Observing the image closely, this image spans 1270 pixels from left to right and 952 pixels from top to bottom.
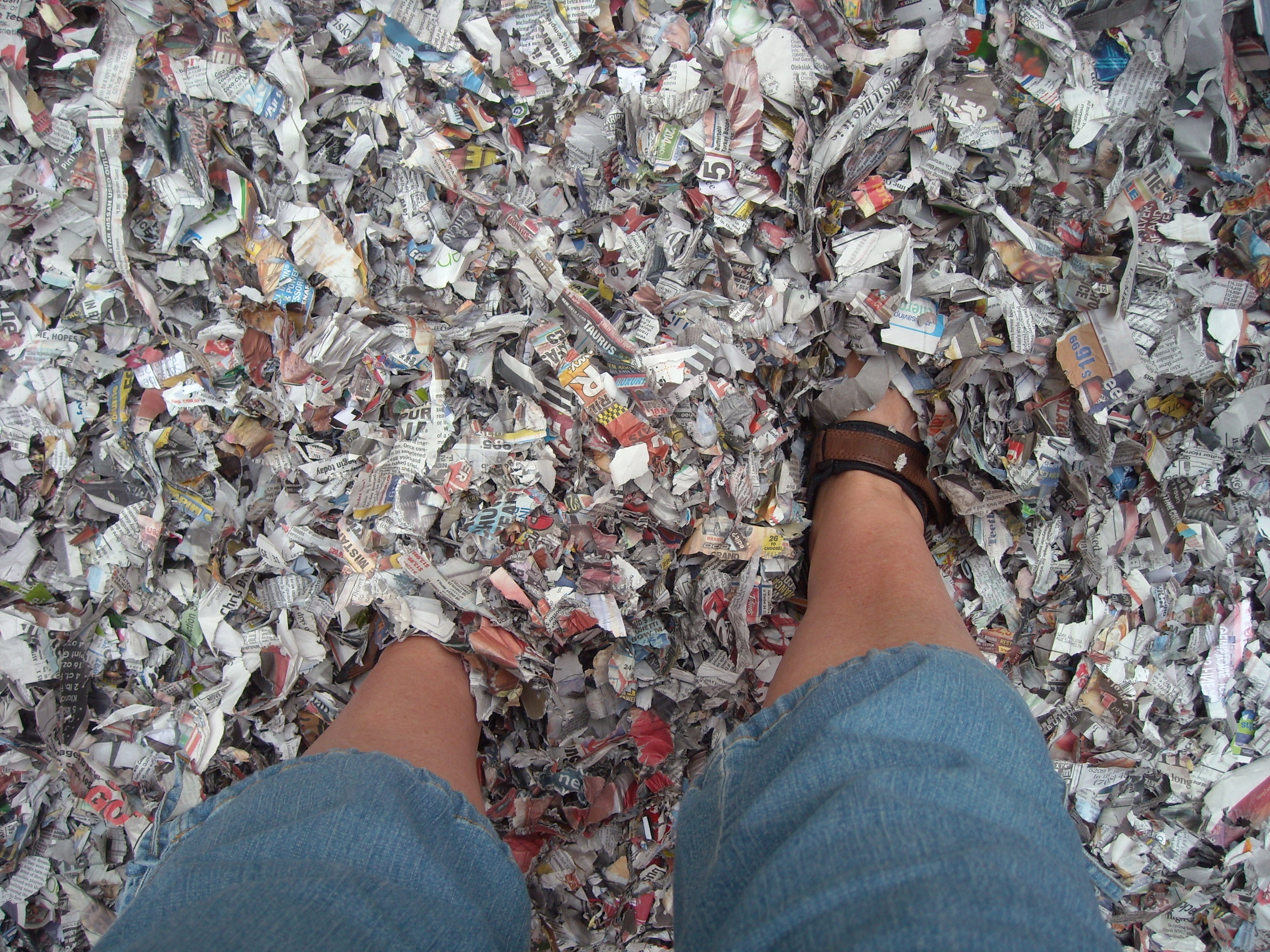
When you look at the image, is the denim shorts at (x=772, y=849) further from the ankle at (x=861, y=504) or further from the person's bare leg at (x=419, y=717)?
the ankle at (x=861, y=504)

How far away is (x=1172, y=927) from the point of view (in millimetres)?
1033

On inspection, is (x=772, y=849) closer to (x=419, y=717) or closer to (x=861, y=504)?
(x=419, y=717)

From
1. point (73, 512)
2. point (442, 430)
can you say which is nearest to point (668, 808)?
point (442, 430)

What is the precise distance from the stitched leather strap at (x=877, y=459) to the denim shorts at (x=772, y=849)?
0.44 meters

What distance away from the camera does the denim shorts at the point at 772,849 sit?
0.45 m

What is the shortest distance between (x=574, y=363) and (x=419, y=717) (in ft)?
1.59

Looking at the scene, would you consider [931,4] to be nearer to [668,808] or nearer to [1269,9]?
[1269,9]

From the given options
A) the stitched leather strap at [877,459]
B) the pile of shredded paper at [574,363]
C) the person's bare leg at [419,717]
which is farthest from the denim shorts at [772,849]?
the stitched leather strap at [877,459]

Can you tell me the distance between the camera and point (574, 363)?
3.07 ft

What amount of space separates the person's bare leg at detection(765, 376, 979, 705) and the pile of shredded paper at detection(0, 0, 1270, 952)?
0.08 meters

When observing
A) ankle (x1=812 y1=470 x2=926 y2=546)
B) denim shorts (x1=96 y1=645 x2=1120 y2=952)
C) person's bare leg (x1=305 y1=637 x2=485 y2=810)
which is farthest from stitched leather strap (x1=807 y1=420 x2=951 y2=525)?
person's bare leg (x1=305 y1=637 x2=485 y2=810)

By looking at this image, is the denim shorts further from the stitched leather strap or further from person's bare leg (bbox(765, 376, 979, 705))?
the stitched leather strap

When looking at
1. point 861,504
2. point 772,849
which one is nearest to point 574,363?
point 861,504

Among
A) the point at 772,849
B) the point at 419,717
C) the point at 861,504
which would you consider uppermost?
the point at 772,849
